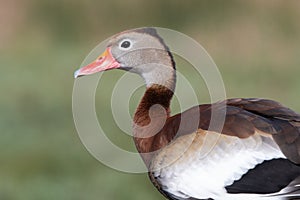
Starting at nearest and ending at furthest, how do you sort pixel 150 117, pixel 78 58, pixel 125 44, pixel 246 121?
pixel 246 121 → pixel 150 117 → pixel 125 44 → pixel 78 58

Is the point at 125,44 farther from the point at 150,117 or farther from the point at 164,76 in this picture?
the point at 150,117

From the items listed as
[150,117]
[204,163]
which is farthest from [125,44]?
[204,163]

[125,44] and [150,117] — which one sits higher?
[125,44]

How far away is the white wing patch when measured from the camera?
566 centimetres

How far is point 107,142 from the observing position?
25.1 ft

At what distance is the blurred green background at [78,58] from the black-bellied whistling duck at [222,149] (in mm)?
1802

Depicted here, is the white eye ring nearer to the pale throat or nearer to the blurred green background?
the pale throat

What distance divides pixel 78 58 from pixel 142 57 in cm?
457

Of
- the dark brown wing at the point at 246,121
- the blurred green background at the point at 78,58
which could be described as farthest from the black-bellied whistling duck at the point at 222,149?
the blurred green background at the point at 78,58

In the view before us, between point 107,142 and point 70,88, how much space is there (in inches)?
85.4

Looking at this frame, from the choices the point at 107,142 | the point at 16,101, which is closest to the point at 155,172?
the point at 107,142

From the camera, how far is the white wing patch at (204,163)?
5656 millimetres

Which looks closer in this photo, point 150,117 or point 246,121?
point 246,121

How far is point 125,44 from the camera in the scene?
6113mm
